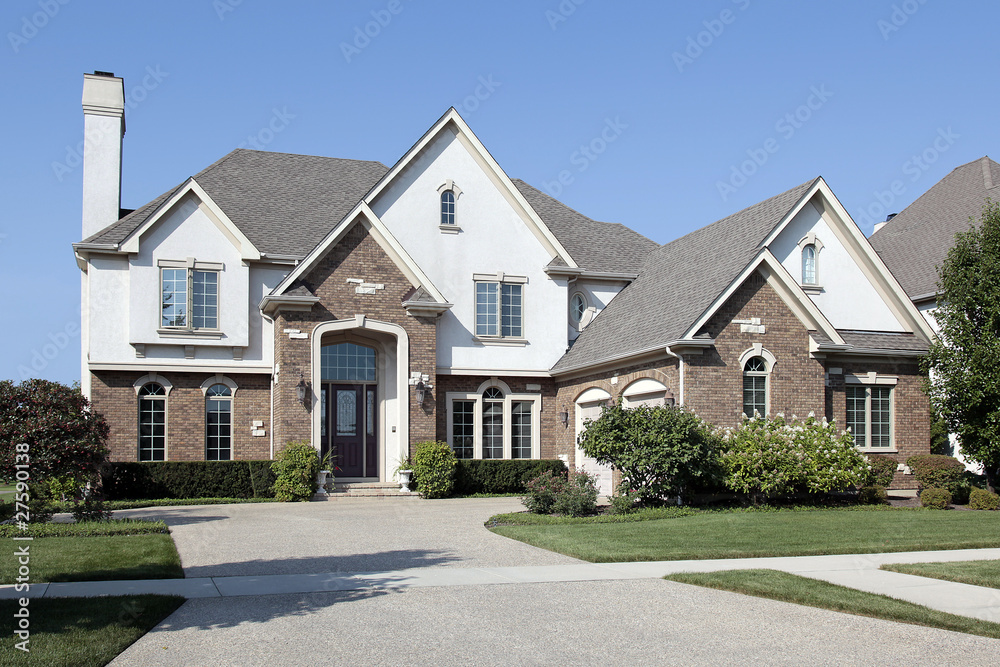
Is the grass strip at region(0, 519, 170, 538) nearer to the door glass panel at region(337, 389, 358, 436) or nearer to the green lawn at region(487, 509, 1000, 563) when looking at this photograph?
the green lawn at region(487, 509, 1000, 563)

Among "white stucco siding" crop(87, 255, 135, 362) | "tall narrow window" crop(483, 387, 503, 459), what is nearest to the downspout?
"tall narrow window" crop(483, 387, 503, 459)

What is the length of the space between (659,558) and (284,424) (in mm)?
12521

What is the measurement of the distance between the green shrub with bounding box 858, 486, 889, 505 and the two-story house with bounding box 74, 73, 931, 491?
2.00 meters

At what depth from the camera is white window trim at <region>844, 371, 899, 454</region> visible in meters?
22.0

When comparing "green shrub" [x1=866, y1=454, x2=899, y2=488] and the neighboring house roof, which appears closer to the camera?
"green shrub" [x1=866, y1=454, x2=899, y2=488]

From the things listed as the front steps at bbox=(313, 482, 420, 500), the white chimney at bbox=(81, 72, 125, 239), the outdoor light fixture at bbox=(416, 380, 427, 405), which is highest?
the white chimney at bbox=(81, 72, 125, 239)

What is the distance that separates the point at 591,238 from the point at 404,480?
10.7 m

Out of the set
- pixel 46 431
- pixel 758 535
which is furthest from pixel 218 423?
pixel 758 535

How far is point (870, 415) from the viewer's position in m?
22.3

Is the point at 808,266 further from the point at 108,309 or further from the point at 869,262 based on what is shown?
the point at 108,309

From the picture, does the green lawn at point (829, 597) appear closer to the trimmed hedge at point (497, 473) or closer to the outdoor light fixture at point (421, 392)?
the trimmed hedge at point (497, 473)

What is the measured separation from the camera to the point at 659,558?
11.9 m

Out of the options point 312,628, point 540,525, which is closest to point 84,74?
point 540,525

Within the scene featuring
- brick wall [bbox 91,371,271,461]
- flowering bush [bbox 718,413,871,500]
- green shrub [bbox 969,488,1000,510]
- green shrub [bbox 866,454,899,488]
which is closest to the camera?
flowering bush [bbox 718,413,871,500]
